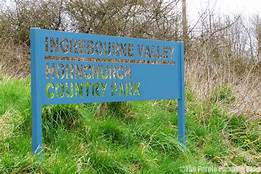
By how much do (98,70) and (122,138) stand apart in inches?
35.1

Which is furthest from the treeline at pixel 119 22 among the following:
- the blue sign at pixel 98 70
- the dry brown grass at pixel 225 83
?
the blue sign at pixel 98 70

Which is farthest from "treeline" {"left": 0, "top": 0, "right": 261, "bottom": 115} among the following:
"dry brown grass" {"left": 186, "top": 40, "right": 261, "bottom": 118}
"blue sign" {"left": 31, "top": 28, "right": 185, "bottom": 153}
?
"blue sign" {"left": 31, "top": 28, "right": 185, "bottom": 153}

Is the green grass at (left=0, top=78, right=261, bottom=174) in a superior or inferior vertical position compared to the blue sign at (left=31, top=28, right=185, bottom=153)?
inferior

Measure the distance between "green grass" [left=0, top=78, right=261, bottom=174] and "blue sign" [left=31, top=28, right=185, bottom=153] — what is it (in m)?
0.31

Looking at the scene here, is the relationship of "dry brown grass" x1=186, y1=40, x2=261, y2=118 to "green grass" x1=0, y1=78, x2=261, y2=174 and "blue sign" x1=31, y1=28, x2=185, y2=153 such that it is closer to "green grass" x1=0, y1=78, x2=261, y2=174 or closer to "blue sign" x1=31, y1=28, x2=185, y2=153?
"green grass" x1=0, y1=78, x2=261, y2=174

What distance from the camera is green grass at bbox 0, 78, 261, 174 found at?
4.27 m

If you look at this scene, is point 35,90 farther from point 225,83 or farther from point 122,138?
point 225,83

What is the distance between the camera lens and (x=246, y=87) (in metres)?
7.59

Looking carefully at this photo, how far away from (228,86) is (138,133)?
104 inches

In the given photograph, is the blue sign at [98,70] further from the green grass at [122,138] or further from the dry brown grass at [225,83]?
the dry brown grass at [225,83]

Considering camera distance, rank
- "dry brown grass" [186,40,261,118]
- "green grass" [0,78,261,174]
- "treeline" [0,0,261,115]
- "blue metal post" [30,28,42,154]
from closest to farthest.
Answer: "blue metal post" [30,28,42,154] < "green grass" [0,78,261,174] < "dry brown grass" [186,40,261,118] < "treeline" [0,0,261,115]

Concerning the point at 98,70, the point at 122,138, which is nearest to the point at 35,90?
the point at 98,70

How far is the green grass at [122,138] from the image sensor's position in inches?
168

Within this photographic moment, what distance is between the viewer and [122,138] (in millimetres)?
5160
